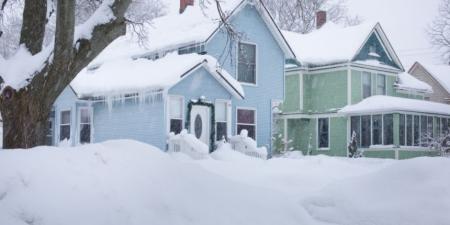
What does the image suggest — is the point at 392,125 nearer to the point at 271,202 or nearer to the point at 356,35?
the point at 356,35

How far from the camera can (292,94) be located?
3197 cm

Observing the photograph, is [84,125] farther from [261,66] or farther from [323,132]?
[323,132]

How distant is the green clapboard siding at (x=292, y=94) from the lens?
31.7m

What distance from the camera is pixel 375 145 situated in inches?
1146

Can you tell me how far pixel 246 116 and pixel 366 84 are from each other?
32.9 ft

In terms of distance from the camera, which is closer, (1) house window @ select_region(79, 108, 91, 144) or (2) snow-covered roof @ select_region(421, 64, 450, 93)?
(1) house window @ select_region(79, 108, 91, 144)

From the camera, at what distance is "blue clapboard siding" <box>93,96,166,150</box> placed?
68.6 ft

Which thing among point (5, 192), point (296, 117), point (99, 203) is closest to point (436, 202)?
point (99, 203)

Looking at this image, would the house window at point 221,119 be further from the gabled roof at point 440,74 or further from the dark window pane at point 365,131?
the gabled roof at point 440,74

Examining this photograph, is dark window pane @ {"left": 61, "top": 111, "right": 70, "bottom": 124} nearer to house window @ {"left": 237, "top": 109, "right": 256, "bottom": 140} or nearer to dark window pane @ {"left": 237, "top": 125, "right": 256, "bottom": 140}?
house window @ {"left": 237, "top": 109, "right": 256, "bottom": 140}

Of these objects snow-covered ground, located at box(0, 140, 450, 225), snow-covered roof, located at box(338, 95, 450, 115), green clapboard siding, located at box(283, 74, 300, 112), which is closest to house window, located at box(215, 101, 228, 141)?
snow-covered roof, located at box(338, 95, 450, 115)

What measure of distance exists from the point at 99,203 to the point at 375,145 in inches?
970

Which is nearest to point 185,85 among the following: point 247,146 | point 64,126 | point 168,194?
point 247,146

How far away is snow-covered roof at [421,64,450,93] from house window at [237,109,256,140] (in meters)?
21.7
